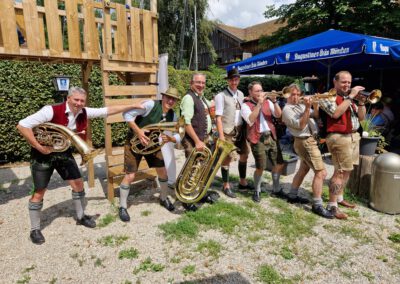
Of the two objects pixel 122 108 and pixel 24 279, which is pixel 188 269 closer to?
pixel 24 279

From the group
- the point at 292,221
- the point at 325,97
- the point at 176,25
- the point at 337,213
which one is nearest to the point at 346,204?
the point at 337,213

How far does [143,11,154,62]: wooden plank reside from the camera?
4.57 meters

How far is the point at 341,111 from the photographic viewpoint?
11.8 feet

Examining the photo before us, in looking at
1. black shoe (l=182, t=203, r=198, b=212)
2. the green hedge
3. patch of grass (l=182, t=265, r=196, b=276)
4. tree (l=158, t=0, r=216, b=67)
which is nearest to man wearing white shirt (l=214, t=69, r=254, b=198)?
black shoe (l=182, t=203, r=198, b=212)

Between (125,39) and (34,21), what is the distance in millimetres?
1220

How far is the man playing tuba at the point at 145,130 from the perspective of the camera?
3600 millimetres

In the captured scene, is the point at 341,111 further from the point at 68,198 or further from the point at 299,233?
the point at 68,198

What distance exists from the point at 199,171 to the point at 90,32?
272 cm

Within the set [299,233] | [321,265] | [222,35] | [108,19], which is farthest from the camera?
[222,35]

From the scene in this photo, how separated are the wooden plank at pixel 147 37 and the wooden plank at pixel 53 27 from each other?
4.07 ft

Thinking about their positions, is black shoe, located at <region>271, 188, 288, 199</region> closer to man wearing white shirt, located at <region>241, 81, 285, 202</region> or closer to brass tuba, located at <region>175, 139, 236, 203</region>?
man wearing white shirt, located at <region>241, 81, 285, 202</region>

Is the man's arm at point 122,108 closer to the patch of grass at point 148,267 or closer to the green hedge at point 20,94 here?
the patch of grass at point 148,267

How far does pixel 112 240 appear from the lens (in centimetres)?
340

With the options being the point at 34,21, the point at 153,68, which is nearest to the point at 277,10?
the point at 153,68
